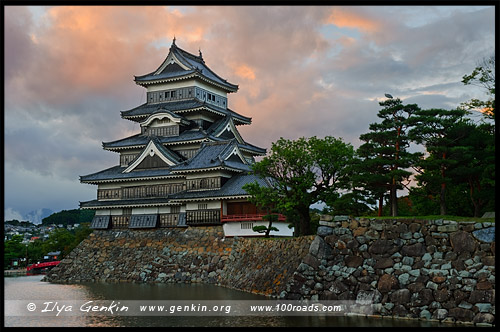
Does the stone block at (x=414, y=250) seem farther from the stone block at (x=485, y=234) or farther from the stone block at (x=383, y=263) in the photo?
the stone block at (x=485, y=234)

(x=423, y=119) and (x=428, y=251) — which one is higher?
(x=423, y=119)

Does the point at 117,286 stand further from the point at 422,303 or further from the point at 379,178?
the point at 422,303

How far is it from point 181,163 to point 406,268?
69.5 ft

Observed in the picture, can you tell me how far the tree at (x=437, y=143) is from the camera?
2228cm

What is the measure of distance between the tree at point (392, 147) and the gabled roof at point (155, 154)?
57.8 ft

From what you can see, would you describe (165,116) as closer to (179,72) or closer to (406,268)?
(179,72)

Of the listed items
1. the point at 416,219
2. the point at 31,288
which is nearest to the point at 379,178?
the point at 416,219

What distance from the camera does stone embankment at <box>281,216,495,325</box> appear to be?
1661cm

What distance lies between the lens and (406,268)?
18.0 meters

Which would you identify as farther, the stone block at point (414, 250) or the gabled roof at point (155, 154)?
the gabled roof at point (155, 154)

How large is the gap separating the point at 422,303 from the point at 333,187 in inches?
394

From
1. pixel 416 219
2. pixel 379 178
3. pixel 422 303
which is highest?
pixel 379 178

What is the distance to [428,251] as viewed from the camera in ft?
58.7

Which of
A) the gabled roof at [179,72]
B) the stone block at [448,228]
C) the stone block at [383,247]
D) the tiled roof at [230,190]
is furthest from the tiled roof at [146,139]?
the stone block at [448,228]
